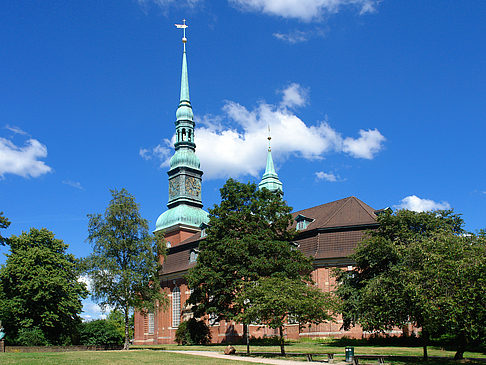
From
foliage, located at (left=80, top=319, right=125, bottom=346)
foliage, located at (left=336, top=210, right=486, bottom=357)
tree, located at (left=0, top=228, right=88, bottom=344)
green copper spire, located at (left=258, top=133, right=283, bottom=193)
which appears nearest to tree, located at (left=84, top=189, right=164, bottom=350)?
tree, located at (left=0, top=228, right=88, bottom=344)

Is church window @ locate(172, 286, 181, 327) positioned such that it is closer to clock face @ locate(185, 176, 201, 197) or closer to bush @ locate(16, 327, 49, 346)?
clock face @ locate(185, 176, 201, 197)

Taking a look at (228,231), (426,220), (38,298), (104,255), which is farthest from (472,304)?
(38,298)

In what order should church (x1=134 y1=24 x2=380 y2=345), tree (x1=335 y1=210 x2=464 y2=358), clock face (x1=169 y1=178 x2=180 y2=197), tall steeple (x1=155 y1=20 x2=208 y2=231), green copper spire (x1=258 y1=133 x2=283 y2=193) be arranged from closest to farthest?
tree (x1=335 y1=210 x2=464 y2=358), church (x1=134 y1=24 x2=380 y2=345), tall steeple (x1=155 y1=20 x2=208 y2=231), clock face (x1=169 y1=178 x2=180 y2=197), green copper spire (x1=258 y1=133 x2=283 y2=193)

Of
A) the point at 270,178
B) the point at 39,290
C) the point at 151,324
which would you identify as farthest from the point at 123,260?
the point at 270,178

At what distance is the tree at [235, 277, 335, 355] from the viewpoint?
1044 inches

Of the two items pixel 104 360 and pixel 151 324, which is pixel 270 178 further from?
pixel 104 360

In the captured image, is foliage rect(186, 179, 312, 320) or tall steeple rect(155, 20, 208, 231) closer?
foliage rect(186, 179, 312, 320)

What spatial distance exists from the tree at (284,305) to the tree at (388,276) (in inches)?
89.3

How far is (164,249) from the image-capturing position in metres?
45.4

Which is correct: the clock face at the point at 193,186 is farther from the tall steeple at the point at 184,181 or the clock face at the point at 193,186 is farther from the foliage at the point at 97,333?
the foliage at the point at 97,333

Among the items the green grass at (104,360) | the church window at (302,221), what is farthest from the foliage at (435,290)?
the church window at (302,221)

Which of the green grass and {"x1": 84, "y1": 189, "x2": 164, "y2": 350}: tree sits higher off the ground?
{"x1": 84, "y1": 189, "x2": 164, "y2": 350}: tree

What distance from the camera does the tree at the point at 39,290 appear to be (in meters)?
41.1

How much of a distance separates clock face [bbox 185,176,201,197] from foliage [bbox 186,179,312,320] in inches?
1070
